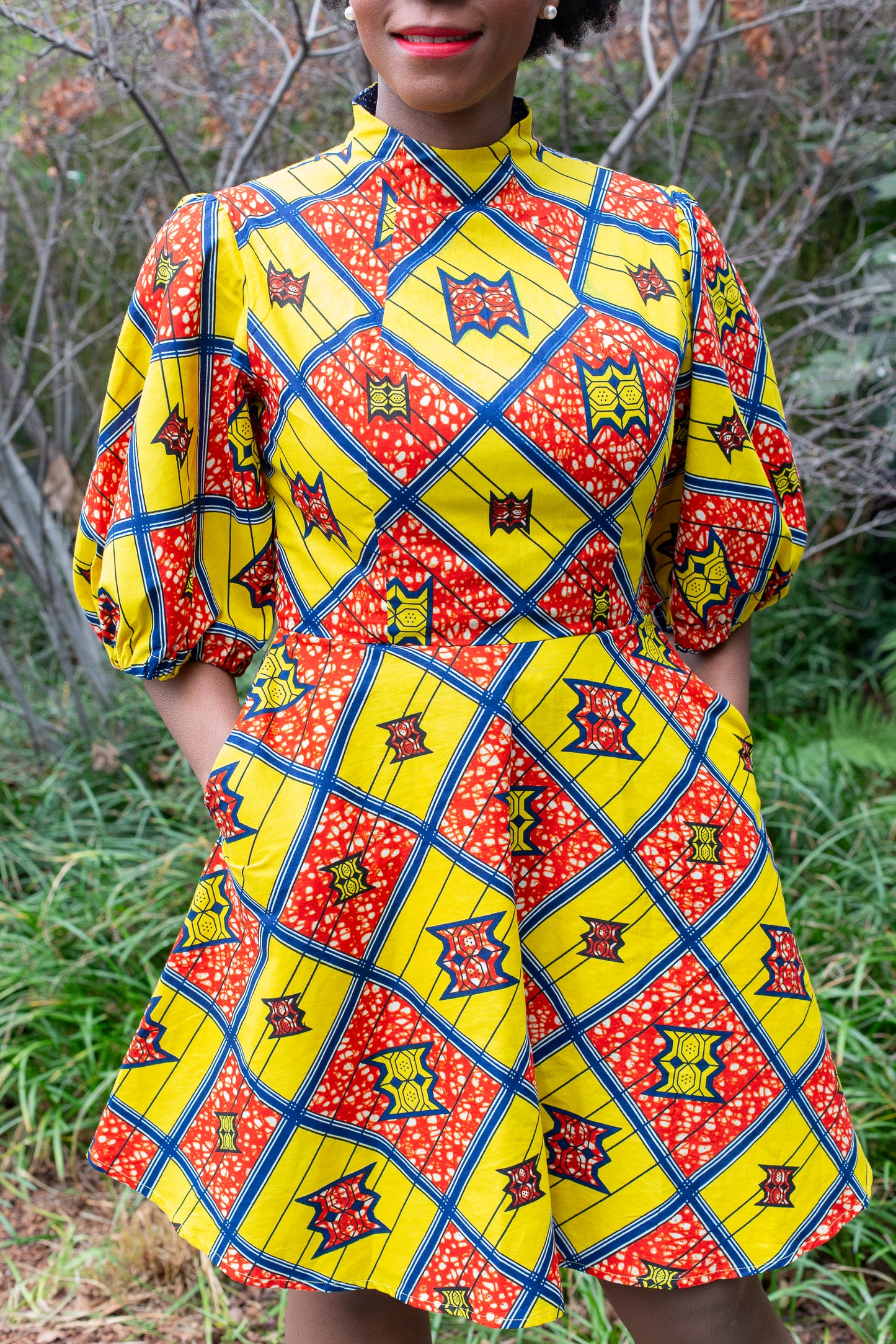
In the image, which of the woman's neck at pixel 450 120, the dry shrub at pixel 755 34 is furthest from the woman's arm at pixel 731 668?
the dry shrub at pixel 755 34

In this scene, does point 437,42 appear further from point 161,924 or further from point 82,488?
point 82,488

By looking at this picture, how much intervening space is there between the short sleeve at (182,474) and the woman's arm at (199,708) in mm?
21

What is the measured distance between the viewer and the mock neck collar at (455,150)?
1452 millimetres

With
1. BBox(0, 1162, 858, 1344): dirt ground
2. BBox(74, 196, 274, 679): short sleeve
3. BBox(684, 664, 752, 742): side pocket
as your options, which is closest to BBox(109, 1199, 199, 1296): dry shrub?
BBox(0, 1162, 858, 1344): dirt ground

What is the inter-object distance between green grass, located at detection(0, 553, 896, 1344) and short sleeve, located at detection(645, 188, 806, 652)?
1.55 m

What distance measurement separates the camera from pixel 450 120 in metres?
1.45

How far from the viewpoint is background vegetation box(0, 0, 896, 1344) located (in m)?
2.82

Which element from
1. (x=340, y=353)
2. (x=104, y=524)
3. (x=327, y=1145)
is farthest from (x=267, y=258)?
(x=327, y=1145)

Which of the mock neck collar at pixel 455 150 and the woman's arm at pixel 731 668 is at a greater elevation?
the mock neck collar at pixel 455 150

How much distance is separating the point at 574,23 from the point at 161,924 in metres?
2.61

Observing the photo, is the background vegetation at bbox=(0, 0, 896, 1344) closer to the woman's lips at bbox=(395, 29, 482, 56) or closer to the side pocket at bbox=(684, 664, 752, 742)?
the side pocket at bbox=(684, 664, 752, 742)

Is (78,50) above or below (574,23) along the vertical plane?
below

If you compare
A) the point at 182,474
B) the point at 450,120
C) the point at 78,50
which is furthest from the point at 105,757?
the point at 450,120

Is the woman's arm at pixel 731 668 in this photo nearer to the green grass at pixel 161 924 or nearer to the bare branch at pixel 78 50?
the green grass at pixel 161 924
